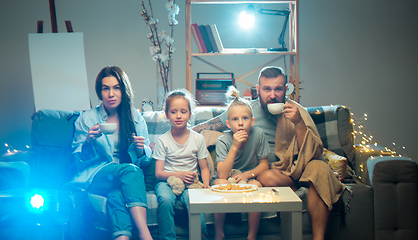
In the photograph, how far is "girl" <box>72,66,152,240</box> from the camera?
4.69 ft

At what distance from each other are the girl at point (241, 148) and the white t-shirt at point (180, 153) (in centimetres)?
11

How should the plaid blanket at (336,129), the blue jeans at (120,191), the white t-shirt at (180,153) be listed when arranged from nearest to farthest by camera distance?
the blue jeans at (120,191) → the white t-shirt at (180,153) → the plaid blanket at (336,129)

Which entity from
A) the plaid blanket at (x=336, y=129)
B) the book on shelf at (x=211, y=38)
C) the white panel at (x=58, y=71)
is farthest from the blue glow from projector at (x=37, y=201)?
the book on shelf at (x=211, y=38)

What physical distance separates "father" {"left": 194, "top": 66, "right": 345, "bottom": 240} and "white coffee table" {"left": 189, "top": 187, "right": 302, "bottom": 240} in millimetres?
341

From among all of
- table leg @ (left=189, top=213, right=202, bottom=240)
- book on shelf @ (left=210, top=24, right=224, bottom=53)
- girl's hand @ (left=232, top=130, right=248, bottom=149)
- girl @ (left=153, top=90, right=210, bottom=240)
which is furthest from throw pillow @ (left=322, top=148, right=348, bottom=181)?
book on shelf @ (left=210, top=24, right=224, bottom=53)

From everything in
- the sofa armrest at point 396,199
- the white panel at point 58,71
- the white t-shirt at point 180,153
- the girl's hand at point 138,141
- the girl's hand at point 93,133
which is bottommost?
the sofa armrest at point 396,199

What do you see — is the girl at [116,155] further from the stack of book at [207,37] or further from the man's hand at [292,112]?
the stack of book at [207,37]

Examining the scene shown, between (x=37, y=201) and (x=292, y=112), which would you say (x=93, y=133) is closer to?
(x=37, y=201)

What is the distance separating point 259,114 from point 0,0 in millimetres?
2947

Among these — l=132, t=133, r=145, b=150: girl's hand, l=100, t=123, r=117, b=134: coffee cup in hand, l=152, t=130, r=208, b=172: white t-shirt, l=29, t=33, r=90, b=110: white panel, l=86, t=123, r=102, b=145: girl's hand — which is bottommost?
l=152, t=130, r=208, b=172: white t-shirt

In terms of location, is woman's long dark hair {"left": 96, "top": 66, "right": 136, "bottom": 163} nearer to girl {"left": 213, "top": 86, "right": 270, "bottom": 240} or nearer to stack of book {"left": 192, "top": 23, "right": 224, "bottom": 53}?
girl {"left": 213, "top": 86, "right": 270, "bottom": 240}

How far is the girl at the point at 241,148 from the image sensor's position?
1.66m

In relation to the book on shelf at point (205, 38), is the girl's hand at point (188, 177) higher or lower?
lower

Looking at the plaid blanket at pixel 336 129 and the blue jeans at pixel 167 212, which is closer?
the blue jeans at pixel 167 212
